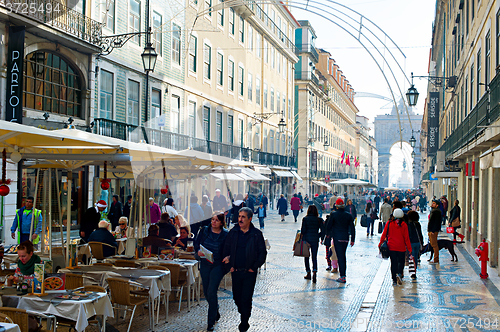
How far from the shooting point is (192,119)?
2794 cm

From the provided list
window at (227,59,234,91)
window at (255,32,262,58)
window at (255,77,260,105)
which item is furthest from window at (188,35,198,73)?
window at (255,77,260,105)

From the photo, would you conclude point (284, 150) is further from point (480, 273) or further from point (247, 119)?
point (480, 273)

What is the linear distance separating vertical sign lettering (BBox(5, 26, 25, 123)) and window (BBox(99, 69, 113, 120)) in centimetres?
463

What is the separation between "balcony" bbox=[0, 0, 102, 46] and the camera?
576 inches

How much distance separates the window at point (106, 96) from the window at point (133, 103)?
56.2 inches

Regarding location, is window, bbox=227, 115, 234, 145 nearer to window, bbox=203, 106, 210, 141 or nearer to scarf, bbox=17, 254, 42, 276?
window, bbox=203, 106, 210, 141

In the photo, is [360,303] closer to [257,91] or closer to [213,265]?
[213,265]

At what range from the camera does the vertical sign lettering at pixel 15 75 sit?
1487cm

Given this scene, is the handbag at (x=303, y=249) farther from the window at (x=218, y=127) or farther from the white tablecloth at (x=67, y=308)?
the window at (x=218, y=127)

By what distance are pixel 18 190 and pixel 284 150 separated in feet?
114

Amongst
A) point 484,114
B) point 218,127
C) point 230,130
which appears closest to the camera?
point 484,114

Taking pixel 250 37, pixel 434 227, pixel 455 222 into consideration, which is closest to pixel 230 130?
pixel 250 37

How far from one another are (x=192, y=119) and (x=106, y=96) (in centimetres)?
818

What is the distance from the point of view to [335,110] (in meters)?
75.6
